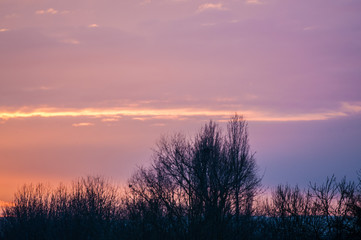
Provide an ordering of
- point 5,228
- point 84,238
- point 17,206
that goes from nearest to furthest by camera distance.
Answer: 1. point 84,238
2. point 5,228
3. point 17,206

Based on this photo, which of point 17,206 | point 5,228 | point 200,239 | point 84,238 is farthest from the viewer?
point 17,206

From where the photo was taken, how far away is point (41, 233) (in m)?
53.9

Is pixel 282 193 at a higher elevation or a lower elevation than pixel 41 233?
higher

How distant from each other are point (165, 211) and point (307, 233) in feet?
63.3

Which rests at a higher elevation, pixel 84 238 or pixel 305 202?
pixel 305 202

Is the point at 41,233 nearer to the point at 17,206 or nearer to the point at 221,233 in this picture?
the point at 17,206

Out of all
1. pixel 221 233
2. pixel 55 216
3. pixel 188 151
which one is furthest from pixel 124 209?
pixel 221 233

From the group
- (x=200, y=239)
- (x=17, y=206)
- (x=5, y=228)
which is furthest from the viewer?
(x=17, y=206)

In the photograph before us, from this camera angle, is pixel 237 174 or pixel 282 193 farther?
pixel 282 193

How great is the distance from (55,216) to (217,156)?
21400 mm

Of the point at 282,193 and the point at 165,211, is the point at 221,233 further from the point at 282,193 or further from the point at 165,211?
the point at 282,193

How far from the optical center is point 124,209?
196ft

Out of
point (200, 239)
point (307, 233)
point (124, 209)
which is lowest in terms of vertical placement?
point (200, 239)

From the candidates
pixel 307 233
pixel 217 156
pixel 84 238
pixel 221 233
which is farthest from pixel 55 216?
pixel 307 233
